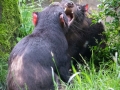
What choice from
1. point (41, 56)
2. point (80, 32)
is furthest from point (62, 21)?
point (80, 32)

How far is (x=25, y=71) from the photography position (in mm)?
3812

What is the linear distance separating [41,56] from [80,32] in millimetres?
1786

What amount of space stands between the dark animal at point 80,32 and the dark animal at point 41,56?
30.4 inches

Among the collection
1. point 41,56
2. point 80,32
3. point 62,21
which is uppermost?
point 62,21

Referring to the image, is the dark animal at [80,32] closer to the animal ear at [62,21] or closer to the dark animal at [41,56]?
the animal ear at [62,21]

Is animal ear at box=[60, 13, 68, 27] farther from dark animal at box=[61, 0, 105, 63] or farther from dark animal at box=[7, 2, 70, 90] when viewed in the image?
dark animal at box=[61, 0, 105, 63]

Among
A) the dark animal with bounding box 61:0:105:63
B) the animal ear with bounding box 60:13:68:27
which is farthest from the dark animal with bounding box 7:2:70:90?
the dark animal with bounding box 61:0:105:63

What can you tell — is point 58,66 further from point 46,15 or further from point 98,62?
point 98,62

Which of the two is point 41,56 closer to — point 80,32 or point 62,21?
point 62,21

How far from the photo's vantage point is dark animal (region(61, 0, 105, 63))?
5477 mm

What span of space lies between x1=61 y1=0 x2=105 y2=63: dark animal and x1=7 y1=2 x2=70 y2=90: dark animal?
0.77 meters

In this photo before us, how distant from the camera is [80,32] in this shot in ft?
18.7

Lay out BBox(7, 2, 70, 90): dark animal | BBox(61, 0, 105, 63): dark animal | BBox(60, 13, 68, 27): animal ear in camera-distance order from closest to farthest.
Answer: BBox(7, 2, 70, 90): dark animal
BBox(60, 13, 68, 27): animal ear
BBox(61, 0, 105, 63): dark animal

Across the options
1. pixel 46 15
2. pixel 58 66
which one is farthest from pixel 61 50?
pixel 46 15
